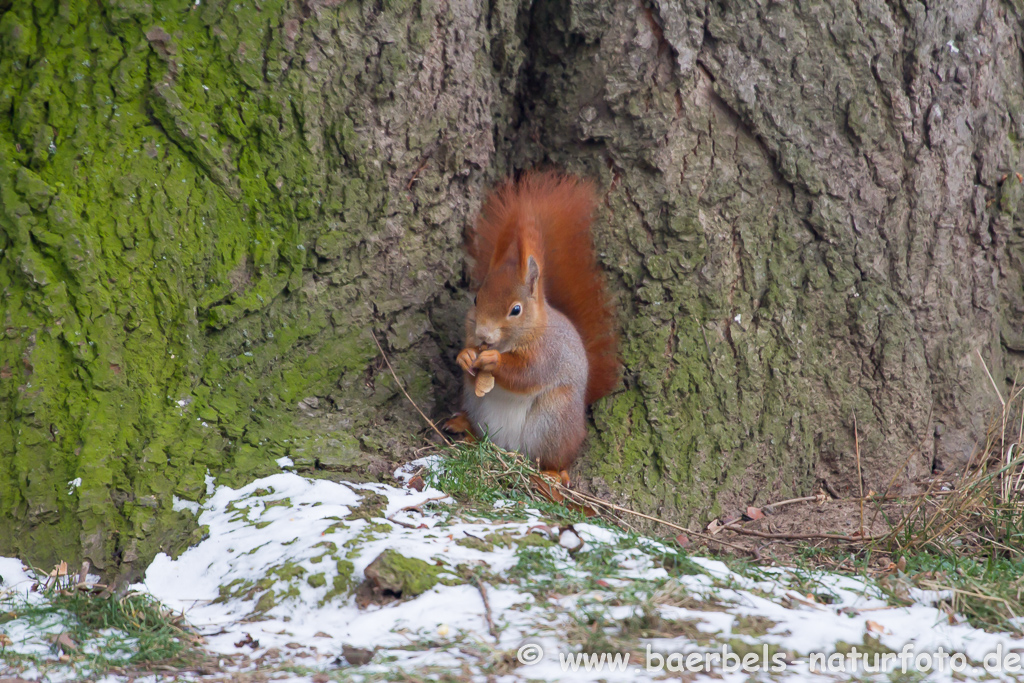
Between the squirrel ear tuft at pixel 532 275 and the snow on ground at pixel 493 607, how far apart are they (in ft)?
2.53

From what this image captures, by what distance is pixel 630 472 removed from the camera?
2.51 meters

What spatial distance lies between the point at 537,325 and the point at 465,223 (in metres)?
0.38

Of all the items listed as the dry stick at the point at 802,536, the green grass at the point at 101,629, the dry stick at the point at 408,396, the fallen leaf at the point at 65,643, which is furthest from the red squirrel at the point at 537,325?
the fallen leaf at the point at 65,643

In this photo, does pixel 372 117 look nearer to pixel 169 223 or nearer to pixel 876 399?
pixel 169 223

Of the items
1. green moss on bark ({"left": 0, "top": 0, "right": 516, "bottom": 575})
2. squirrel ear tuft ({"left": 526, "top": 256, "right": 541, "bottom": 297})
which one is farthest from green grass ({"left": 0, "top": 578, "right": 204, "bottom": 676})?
squirrel ear tuft ({"left": 526, "top": 256, "right": 541, "bottom": 297})

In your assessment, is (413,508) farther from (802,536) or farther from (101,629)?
(802,536)

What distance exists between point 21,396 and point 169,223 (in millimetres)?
516

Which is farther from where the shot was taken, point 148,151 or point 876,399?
point 876,399

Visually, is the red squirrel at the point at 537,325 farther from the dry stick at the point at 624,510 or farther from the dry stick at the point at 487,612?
the dry stick at the point at 487,612

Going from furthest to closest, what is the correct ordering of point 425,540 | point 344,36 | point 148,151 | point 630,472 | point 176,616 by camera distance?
point 630,472 → point 344,36 → point 148,151 → point 425,540 → point 176,616

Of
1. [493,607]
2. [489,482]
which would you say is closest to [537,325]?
[489,482]

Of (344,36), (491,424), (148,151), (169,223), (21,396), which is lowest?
(491,424)

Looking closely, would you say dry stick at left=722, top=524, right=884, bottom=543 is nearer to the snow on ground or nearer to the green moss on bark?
the snow on ground

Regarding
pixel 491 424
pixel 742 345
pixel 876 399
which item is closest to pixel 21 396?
pixel 491 424
